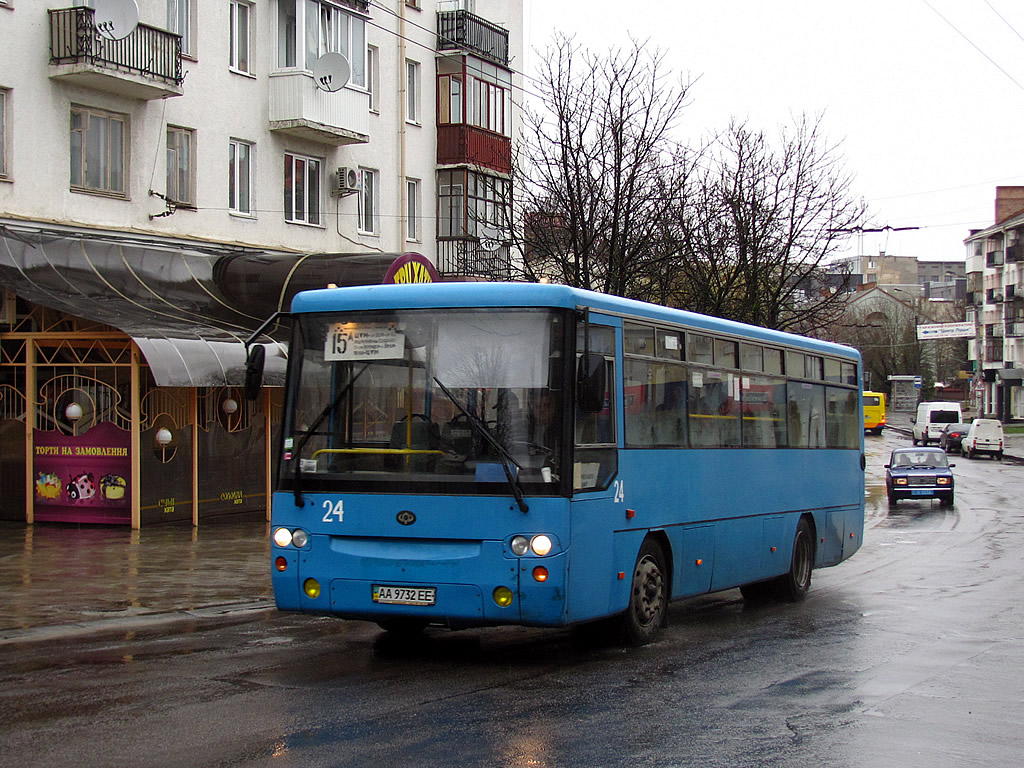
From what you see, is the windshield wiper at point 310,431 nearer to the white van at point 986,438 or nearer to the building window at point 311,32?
the building window at point 311,32

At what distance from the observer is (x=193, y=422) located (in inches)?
817

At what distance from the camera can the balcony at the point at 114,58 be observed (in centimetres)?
2139

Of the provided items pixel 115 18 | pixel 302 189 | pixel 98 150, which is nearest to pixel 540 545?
pixel 115 18

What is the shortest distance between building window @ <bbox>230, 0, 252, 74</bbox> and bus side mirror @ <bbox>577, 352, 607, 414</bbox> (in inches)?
743

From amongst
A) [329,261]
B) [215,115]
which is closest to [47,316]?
[329,261]

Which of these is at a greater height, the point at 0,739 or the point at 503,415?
the point at 503,415

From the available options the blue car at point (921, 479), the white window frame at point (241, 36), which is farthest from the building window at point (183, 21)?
the blue car at point (921, 479)

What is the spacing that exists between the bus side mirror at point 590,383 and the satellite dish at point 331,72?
753 inches

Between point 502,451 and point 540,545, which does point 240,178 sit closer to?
point 502,451

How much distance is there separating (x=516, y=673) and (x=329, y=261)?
15.1 meters

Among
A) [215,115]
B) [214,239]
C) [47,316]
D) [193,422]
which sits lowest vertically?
[193,422]

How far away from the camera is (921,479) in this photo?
33.8 meters

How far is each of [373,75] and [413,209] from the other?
11.3ft

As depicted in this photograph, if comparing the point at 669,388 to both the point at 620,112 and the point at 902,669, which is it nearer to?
the point at 902,669
